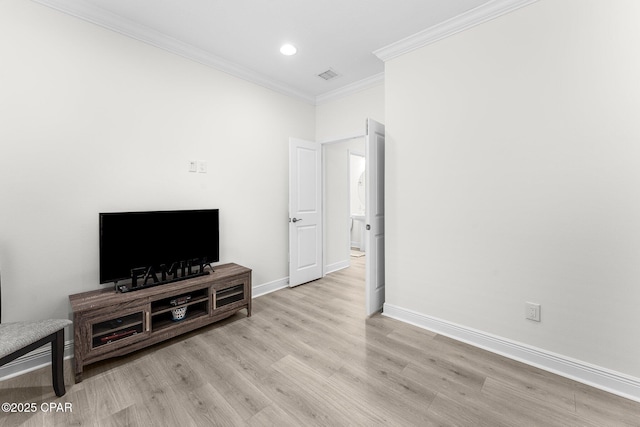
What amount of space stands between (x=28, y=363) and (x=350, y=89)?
4216 mm

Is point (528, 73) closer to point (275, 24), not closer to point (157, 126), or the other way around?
point (275, 24)

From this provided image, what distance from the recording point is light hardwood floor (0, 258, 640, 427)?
5.14ft

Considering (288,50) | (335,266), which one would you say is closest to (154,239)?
(288,50)

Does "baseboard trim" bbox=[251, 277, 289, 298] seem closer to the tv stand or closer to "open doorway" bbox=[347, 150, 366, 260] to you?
the tv stand

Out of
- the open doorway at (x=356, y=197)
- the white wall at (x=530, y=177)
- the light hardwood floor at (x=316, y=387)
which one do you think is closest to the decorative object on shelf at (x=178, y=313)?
the light hardwood floor at (x=316, y=387)

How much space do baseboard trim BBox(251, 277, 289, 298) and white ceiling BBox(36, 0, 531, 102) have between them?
2693 mm

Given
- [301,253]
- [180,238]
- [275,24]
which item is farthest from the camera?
[301,253]

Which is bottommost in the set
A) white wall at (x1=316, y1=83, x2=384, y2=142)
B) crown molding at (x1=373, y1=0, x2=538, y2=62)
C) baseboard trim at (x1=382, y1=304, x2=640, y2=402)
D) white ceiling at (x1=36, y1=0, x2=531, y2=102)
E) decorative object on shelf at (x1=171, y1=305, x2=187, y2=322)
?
baseboard trim at (x1=382, y1=304, x2=640, y2=402)

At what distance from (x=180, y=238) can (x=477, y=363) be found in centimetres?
278

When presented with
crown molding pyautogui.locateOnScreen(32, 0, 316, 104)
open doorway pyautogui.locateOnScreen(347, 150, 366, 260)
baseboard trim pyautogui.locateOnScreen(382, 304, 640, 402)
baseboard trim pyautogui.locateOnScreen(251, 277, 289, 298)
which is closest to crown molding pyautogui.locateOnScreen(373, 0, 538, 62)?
crown molding pyautogui.locateOnScreen(32, 0, 316, 104)

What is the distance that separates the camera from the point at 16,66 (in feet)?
6.41

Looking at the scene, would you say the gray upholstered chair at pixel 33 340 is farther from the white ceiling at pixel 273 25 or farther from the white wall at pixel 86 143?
the white ceiling at pixel 273 25

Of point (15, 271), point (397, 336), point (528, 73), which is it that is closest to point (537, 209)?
point (528, 73)

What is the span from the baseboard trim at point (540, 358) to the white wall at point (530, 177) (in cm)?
5
